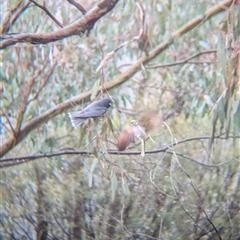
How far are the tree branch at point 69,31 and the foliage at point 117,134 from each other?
9.9 inches

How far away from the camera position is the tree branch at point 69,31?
3.19 metres

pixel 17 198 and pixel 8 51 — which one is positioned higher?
pixel 8 51

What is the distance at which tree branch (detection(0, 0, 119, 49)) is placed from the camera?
126 inches

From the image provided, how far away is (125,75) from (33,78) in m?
0.79

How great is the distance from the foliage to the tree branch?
0.83ft

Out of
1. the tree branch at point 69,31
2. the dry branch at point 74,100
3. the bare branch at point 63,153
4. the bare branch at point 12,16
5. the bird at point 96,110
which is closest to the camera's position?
the bird at point 96,110

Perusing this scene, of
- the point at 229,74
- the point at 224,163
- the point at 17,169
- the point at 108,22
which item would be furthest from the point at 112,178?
the point at 108,22

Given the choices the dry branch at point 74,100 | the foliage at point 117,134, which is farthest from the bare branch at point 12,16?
the dry branch at point 74,100

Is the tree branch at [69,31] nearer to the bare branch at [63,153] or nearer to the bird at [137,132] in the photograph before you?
the bird at [137,132]

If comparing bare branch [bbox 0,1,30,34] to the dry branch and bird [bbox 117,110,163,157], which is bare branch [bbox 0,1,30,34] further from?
bird [bbox 117,110,163,157]

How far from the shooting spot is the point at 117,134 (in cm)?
417

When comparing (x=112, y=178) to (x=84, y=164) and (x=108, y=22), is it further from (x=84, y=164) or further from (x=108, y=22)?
(x=108, y=22)

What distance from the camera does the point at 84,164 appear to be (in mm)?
4426

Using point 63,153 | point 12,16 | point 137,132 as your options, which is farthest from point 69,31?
point 12,16
